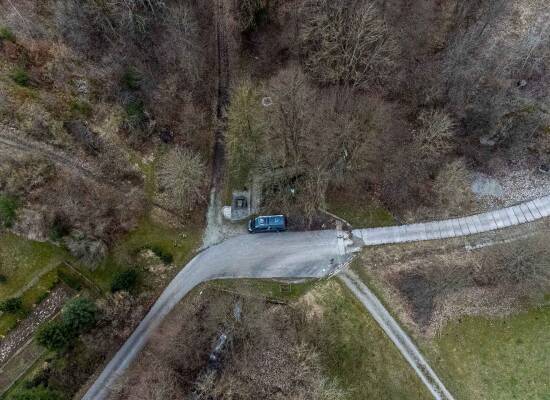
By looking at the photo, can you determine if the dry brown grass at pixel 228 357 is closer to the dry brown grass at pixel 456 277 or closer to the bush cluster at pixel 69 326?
the bush cluster at pixel 69 326

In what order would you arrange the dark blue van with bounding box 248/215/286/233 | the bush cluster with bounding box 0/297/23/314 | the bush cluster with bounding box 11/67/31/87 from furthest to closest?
the dark blue van with bounding box 248/215/286/233 → the bush cluster with bounding box 11/67/31/87 → the bush cluster with bounding box 0/297/23/314

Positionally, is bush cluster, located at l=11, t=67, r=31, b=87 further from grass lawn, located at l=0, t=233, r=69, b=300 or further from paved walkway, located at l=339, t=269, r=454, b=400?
paved walkway, located at l=339, t=269, r=454, b=400

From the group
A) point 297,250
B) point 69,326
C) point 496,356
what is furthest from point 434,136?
point 69,326

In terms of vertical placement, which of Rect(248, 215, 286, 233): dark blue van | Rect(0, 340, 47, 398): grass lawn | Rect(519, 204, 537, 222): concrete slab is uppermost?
Rect(519, 204, 537, 222): concrete slab

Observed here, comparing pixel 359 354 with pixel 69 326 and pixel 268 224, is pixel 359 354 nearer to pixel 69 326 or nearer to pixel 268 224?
pixel 268 224

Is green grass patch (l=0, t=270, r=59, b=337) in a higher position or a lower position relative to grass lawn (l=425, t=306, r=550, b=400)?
higher

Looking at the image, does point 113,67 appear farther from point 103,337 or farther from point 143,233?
point 103,337

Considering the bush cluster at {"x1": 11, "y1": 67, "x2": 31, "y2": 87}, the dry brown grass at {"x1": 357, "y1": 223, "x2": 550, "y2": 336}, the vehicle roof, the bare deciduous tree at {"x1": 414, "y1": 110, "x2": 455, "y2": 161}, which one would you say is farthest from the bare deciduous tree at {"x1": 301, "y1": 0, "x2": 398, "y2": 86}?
the bush cluster at {"x1": 11, "y1": 67, "x2": 31, "y2": 87}
